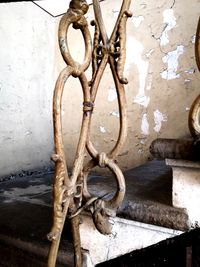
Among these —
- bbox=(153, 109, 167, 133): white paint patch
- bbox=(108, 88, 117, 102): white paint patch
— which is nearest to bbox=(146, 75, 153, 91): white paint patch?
bbox=(153, 109, 167, 133): white paint patch

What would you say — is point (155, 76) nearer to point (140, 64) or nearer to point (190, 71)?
point (140, 64)

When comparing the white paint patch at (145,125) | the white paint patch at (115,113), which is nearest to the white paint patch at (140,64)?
the white paint patch at (145,125)

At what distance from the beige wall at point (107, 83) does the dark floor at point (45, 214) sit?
0.99 m

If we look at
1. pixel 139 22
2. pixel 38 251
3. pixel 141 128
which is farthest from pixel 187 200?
pixel 139 22

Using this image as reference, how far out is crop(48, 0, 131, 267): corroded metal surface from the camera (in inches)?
30.8

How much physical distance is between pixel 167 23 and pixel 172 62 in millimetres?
345

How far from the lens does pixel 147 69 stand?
8.85 ft

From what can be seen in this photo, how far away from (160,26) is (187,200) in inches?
80.4

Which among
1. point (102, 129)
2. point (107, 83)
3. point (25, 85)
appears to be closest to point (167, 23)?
point (107, 83)

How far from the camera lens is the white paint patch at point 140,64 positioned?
2707 mm

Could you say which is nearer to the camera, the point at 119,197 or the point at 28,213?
the point at 119,197

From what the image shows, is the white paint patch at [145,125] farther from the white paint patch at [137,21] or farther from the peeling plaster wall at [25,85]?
the peeling plaster wall at [25,85]

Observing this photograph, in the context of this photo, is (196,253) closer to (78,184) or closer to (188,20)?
(78,184)

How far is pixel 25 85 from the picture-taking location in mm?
3184
